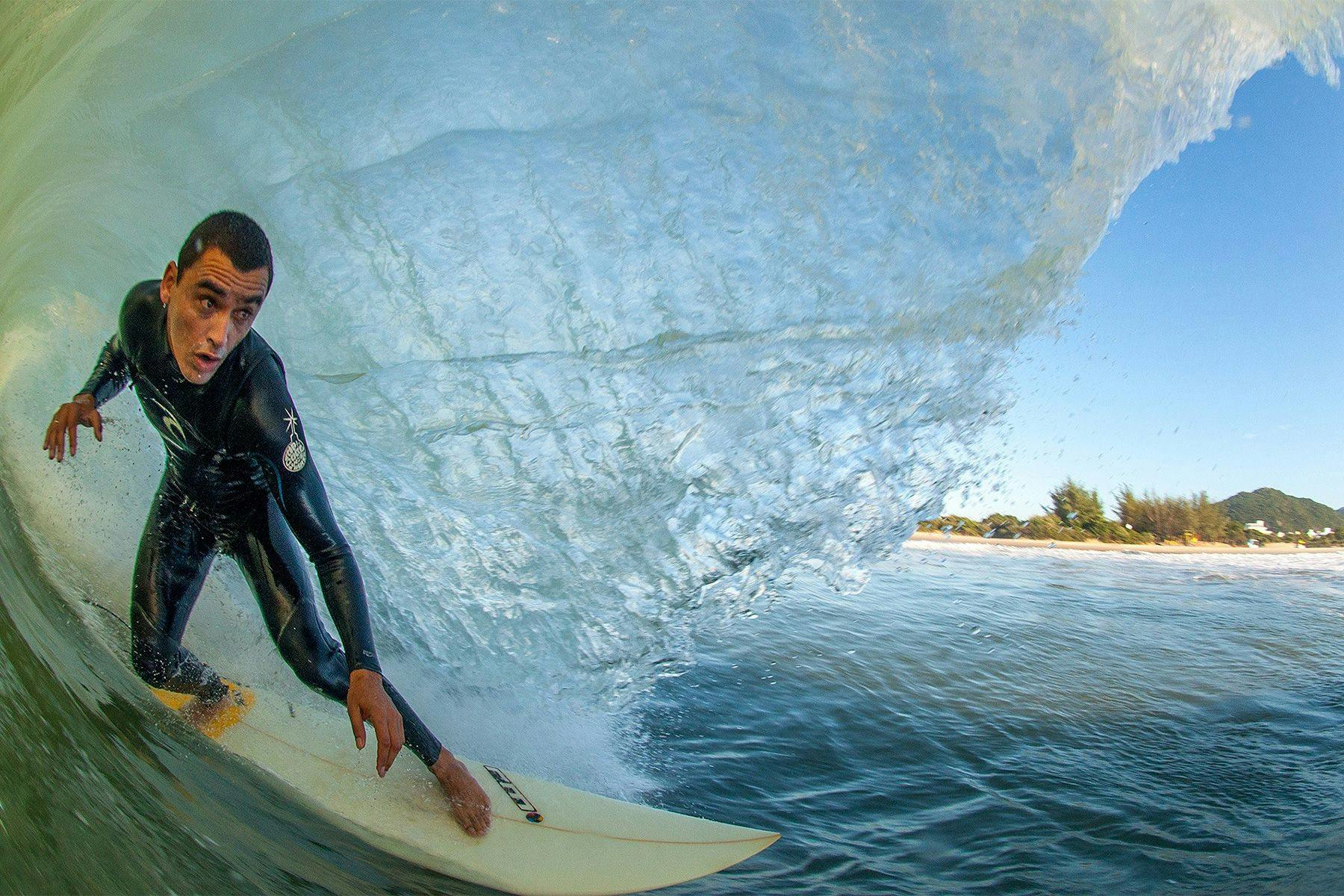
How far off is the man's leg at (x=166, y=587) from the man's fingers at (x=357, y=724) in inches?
19.5

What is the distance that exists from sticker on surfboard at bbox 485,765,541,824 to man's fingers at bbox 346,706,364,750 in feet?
1.88

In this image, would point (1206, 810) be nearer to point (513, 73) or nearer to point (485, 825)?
point (485, 825)

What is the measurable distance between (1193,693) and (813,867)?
295 centimetres

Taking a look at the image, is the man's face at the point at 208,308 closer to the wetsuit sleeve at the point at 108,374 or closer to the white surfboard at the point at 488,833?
the wetsuit sleeve at the point at 108,374

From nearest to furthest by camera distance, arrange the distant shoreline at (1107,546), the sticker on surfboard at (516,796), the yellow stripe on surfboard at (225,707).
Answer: the yellow stripe on surfboard at (225,707), the sticker on surfboard at (516,796), the distant shoreline at (1107,546)

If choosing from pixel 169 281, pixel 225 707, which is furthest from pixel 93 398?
pixel 225 707

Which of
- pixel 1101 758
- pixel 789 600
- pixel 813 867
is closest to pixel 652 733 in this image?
pixel 813 867

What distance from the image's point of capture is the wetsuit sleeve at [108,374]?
61.0 inches

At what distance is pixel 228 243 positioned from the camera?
1405 millimetres

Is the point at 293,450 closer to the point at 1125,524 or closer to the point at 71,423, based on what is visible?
the point at 71,423

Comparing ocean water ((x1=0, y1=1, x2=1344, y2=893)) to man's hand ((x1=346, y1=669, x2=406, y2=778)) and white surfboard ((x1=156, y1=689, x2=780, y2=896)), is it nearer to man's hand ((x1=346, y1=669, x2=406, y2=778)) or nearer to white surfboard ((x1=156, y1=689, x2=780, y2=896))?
white surfboard ((x1=156, y1=689, x2=780, y2=896))

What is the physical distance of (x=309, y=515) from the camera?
147cm

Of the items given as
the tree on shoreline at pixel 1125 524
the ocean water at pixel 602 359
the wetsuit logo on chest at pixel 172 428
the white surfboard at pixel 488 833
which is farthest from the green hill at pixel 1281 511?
the wetsuit logo on chest at pixel 172 428

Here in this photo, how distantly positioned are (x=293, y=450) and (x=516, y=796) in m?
0.98
